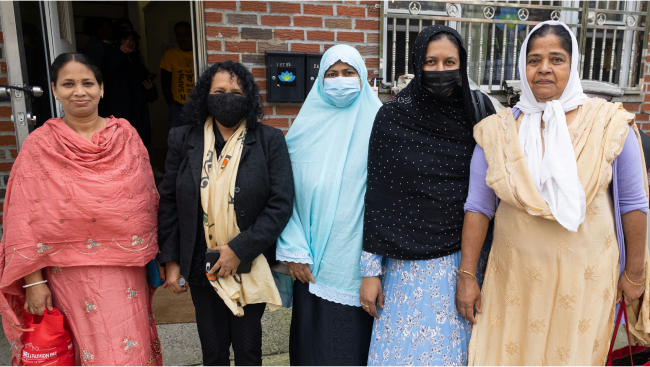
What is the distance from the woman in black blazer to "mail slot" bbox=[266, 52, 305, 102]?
1.12 m

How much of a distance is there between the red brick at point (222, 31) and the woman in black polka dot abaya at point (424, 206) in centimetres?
171

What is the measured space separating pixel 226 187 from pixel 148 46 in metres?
5.82

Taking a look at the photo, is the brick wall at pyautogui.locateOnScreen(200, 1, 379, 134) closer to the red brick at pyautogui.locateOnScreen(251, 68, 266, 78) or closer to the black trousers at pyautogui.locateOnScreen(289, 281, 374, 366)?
the red brick at pyautogui.locateOnScreen(251, 68, 266, 78)

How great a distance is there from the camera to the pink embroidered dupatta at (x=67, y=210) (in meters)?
1.79

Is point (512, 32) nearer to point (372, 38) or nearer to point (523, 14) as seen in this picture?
point (523, 14)

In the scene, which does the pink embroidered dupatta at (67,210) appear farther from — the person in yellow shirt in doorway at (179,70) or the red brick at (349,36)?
the person in yellow shirt in doorway at (179,70)

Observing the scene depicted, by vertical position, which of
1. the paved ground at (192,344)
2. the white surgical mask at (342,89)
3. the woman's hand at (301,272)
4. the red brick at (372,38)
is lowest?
the paved ground at (192,344)

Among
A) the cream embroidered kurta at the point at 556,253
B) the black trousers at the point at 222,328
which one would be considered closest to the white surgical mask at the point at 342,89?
the cream embroidered kurta at the point at 556,253

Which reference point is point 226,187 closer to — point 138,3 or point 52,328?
point 52,328

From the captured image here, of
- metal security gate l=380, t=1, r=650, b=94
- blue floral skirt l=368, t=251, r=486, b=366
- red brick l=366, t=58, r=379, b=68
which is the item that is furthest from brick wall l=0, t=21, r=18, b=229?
blue floral skirt l=368, t=251, r=486, b=366

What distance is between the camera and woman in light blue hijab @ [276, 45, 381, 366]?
190cm

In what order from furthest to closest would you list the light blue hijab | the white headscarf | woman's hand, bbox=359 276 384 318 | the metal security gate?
the metal security gate < the light blue hijab < woman's hand, bbox=359 276 384 318 < the white headscarf

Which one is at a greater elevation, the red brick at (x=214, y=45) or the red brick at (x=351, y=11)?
the red brick at (x=351, y=11)

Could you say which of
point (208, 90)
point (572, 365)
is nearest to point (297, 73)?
point (208, 90)
